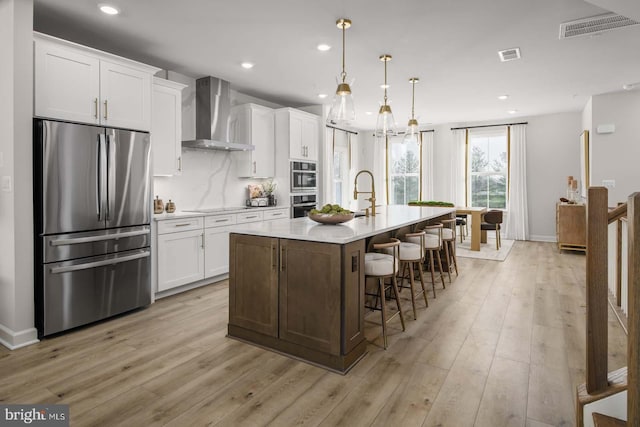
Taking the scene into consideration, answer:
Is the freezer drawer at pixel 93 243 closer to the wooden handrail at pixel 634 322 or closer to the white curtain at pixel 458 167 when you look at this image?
the wooden handrail at pixel 634 322

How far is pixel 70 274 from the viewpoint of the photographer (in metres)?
3.13

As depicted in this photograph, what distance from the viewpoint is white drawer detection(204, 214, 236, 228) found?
4591 millimetres

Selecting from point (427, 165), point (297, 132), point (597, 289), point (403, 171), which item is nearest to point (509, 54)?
point (297, 132)

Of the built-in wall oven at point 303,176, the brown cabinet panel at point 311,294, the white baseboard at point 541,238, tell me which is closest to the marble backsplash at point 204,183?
the built-in wall oven at point 303,176

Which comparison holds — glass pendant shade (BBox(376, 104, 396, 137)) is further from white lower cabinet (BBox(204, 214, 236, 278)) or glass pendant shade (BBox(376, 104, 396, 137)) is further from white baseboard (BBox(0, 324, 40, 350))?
white baseboard (BBox(0, 324, 40, 350))

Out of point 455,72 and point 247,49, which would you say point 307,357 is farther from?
point 455,72

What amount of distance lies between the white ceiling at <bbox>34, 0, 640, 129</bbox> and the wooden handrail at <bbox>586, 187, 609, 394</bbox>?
1.92m

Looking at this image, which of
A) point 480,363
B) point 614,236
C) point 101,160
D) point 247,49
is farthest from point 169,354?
point 614,236

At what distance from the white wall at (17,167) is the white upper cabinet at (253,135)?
9.51 feet

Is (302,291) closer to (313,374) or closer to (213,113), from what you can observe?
(313,374)

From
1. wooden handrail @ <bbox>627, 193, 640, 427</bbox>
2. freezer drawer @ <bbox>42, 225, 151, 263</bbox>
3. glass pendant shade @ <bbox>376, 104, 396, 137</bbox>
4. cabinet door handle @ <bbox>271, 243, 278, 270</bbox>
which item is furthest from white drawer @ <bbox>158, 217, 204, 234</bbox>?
wooden handrail @ <bbox>627, 193, 640, 427</bbox>

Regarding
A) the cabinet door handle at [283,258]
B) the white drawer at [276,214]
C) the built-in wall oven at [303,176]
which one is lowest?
the cabinet door handle at [283,258]

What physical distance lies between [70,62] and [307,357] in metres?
3.13

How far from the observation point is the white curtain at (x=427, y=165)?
30.2ft
